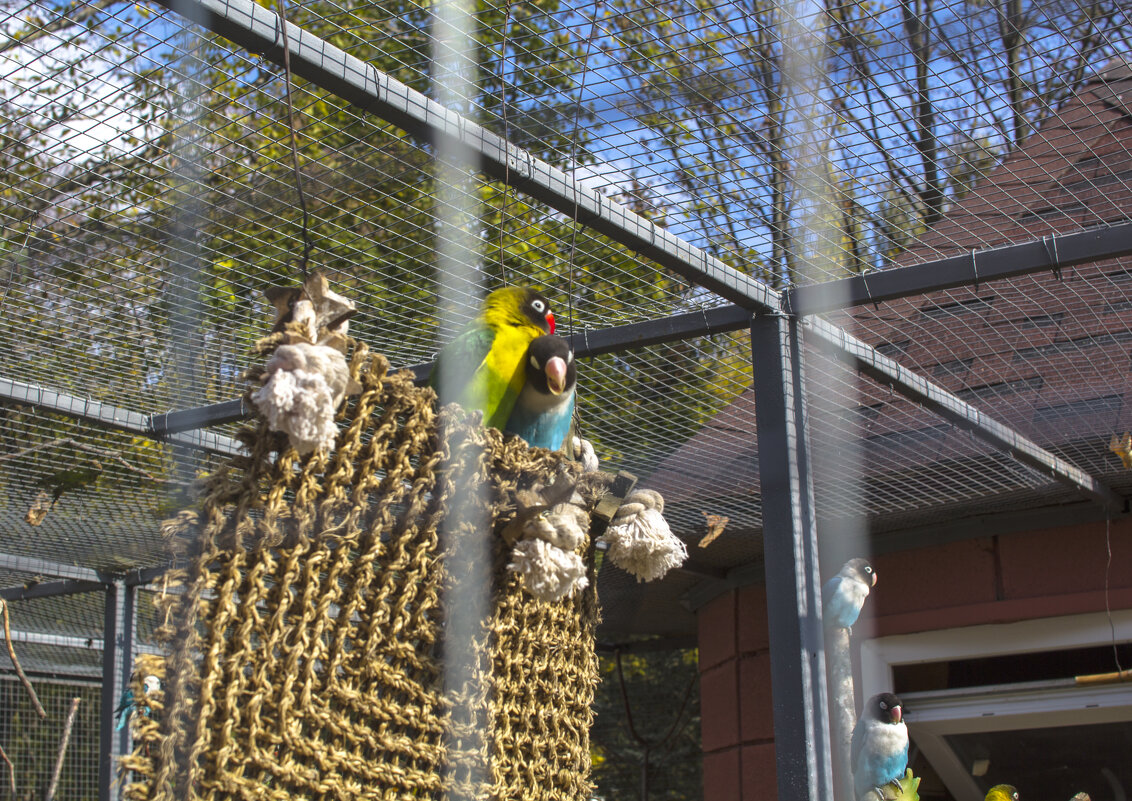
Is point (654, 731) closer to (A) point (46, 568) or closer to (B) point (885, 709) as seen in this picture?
(A) point (46, 568)

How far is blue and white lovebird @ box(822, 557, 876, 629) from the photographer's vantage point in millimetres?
1594

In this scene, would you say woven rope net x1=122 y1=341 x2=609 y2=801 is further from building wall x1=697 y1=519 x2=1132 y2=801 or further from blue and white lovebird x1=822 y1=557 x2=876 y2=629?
building wall x1=697 y1=519 x2=1132 y2=801

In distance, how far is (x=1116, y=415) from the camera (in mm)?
2172

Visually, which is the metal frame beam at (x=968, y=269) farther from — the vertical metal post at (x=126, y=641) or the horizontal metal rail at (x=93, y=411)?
the vertical metal post at (x=126, y=641)

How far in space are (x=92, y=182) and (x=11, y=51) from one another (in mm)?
246

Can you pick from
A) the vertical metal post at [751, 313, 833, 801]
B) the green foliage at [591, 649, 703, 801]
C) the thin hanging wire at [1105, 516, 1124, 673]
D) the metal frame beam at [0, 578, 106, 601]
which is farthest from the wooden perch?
the green foliage at [591, 649, 703, 801]

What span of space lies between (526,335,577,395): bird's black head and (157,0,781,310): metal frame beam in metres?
0.26

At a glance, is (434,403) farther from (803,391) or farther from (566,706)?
(803,391)

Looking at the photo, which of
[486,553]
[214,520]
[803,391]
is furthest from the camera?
[803,391]

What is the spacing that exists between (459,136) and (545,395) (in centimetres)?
34

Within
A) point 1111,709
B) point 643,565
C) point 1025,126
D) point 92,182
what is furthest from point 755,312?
point 1111,709

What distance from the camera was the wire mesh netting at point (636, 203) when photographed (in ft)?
4.12

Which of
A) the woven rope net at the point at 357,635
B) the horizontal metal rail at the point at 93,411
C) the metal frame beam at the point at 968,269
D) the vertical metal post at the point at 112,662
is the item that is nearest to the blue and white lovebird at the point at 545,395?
the woven rope net at the point at 357,635

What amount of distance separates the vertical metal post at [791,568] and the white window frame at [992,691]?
125 cm
